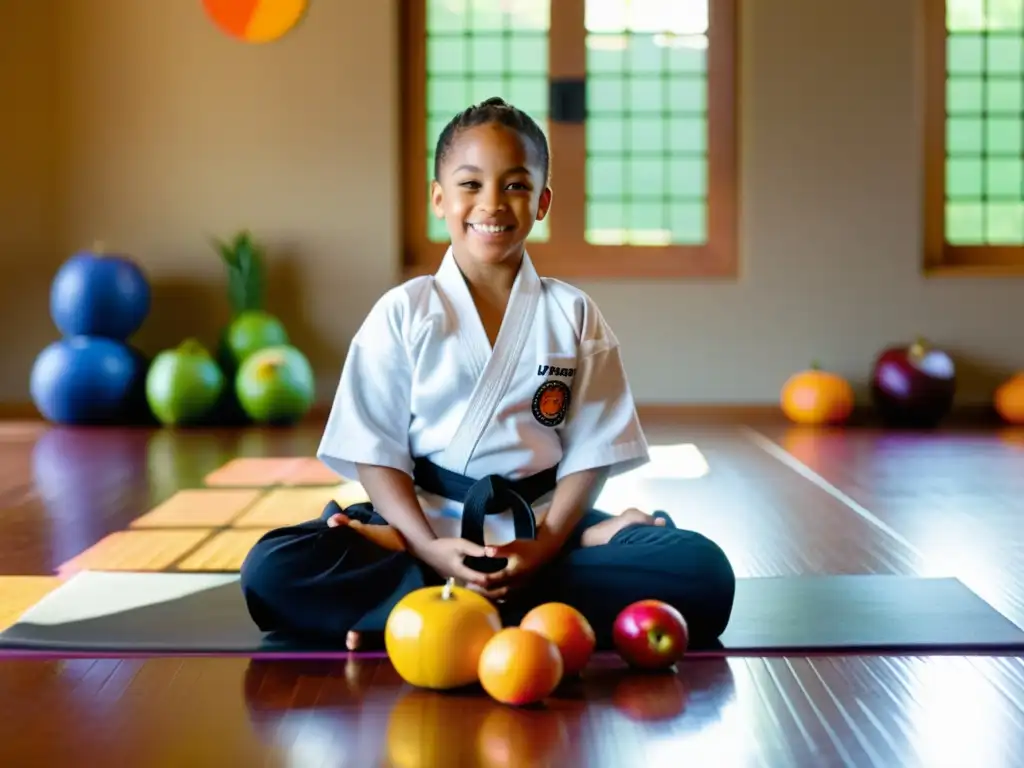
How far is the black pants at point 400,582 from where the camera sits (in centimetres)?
205

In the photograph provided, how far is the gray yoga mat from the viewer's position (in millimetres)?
2045

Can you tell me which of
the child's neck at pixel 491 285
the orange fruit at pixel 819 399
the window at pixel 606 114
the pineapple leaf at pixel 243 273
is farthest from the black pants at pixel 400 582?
the window at pixel 606 114

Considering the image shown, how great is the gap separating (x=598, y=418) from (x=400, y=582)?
1.37ft

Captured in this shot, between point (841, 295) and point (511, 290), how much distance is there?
3956 mm

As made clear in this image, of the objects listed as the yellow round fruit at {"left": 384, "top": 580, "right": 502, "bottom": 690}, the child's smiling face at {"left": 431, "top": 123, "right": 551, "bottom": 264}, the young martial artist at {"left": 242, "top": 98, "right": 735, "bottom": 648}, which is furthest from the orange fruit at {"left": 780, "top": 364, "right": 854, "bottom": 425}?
the yellow round fruit at {"left": 384, "top": 580, "right": 502, "bottom": 690}

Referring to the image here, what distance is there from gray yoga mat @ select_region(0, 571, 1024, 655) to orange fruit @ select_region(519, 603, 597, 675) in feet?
0.78

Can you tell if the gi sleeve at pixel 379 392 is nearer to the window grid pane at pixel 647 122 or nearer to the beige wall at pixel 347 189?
the beige wall at pixel 347 189

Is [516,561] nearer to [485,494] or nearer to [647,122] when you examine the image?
[485,494]

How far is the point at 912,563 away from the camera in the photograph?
271 centimetres

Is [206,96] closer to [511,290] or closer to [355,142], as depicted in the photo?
[355,142]

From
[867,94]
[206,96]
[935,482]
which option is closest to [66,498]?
[935,482]

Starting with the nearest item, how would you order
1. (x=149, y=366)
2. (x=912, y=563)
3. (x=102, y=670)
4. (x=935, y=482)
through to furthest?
1. (x=102, y=670)
2. (x=912, y=563)
3. (x=935, y=482)
4. (x=149, y=366)

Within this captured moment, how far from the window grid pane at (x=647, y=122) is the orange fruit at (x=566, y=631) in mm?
4219

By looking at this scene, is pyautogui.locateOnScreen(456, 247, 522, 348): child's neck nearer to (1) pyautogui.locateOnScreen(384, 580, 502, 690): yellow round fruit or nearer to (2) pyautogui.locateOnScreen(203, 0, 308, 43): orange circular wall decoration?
(1) pyautogui.locateOnScreen(384, 580, 502, 690): yellow round fruit
